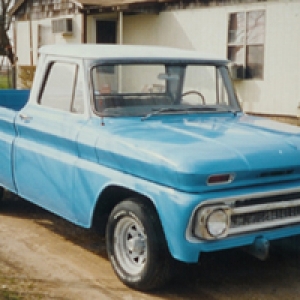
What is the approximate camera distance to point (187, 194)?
4410 millimetres

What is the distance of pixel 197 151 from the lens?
15.1 feet

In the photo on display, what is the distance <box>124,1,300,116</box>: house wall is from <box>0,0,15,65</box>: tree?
12.3 metres

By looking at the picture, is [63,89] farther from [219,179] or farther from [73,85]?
[219,179]

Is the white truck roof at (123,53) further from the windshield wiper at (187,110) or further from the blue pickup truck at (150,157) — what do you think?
the windshield wiper at (187,110)

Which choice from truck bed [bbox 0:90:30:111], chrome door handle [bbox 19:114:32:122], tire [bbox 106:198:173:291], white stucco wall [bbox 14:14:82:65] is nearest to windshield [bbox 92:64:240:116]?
chrome door handle [bbox 19:114:32:122]

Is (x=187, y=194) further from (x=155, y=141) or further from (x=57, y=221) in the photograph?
(x=57, y=221)

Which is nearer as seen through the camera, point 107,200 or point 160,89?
point 107,200

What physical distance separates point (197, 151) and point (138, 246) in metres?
0.89

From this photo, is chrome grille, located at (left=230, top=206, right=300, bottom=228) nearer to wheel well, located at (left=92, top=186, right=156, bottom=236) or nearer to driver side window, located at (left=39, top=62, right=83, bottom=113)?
wheel well, located at (left=92, top=186, right=156, bottom=236)

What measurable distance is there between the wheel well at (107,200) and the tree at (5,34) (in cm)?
2201

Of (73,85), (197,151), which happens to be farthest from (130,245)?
(73,85)

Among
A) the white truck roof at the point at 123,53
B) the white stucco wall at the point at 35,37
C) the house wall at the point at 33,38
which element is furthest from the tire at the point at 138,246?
the house wall at the point at 33,38

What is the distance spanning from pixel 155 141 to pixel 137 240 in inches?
29.8

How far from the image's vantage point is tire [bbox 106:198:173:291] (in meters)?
4.70
